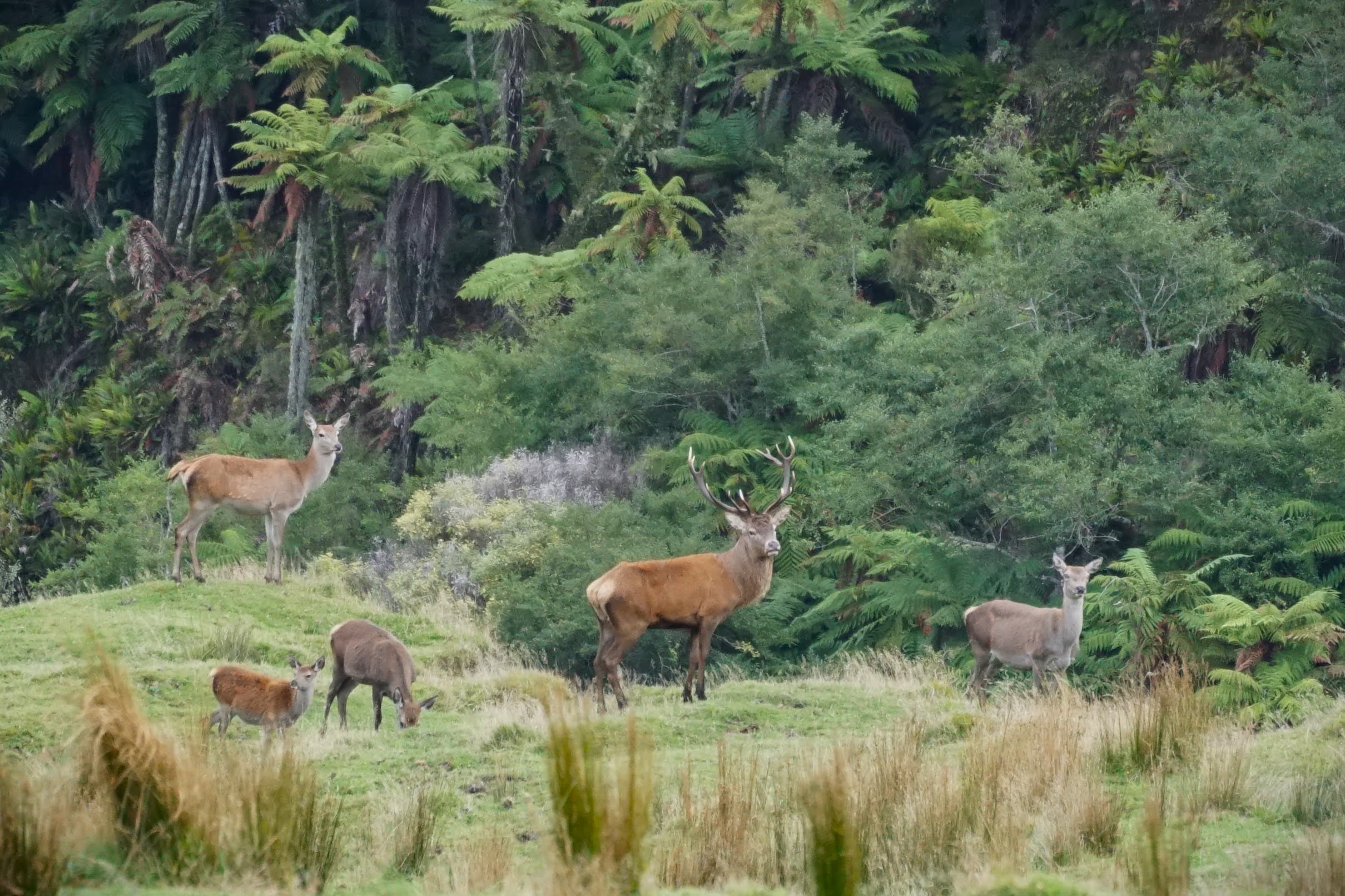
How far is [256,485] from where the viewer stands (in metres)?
19.2

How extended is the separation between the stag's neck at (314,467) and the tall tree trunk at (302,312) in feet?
38.5

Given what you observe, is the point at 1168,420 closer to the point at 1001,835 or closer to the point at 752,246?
the point at 752,246

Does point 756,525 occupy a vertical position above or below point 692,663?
above

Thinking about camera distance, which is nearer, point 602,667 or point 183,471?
point 602,667

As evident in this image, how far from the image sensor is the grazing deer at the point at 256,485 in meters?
18.9

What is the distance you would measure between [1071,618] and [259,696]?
6682 mm

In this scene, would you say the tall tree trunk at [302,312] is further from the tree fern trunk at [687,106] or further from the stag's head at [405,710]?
the stag's head at [405,710]

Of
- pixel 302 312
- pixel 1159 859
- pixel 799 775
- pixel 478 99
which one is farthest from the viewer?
pixel 302 312

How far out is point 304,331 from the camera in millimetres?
31594

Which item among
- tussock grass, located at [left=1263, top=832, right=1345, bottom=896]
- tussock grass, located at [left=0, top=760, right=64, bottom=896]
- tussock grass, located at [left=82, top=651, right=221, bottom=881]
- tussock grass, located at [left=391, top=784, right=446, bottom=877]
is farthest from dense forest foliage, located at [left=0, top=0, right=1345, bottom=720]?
tussock grass, located at [left=0, top=760, right=64, bottom=896]

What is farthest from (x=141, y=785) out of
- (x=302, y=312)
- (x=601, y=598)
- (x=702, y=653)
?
(x=302, y=312)

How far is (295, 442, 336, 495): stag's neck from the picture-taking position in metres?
19.7

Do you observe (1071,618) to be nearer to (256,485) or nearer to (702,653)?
(702,653)

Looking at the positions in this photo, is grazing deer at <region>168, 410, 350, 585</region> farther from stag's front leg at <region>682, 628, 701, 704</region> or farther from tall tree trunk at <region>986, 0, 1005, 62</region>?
tall tree trunk at <region>986, 0, 1005, 62</region>
